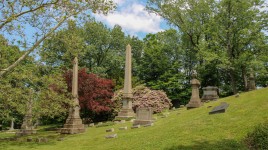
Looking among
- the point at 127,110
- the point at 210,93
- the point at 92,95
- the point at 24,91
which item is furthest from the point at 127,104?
the point at 24,91

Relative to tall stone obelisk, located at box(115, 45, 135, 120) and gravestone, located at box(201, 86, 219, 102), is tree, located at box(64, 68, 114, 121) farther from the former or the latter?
gravestone, located at box(201, 86, 219, 102)

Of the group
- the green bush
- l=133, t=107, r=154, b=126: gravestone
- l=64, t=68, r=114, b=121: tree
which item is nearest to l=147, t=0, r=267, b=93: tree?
l=64, t=68, r=114, b=121: tree

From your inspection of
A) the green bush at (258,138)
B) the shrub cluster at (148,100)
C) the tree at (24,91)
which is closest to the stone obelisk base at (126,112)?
the shrub cluster at (148,100)

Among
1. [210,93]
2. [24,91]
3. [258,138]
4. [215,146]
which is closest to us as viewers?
[258,138]

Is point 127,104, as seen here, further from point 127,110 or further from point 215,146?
point 215,146

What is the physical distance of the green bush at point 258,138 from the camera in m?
7.73

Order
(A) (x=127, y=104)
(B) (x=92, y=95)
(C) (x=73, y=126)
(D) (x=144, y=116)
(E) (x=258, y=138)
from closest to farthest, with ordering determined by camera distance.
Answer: (E) (x=258, y=138), (D) (x=144, y=116), (C) (x=73, y=126), (A) (x=127, y=104), (B) (x=92, y=95)

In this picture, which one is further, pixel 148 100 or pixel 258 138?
pixel 148 100

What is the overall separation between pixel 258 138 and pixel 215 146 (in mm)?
1377

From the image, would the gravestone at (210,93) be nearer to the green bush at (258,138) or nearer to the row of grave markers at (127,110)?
the row of grave markers at (127,110)

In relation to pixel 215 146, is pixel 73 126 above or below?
below

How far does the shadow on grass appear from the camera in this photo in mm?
7980

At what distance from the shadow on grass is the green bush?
0.96ft

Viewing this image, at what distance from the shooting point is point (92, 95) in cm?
2678
